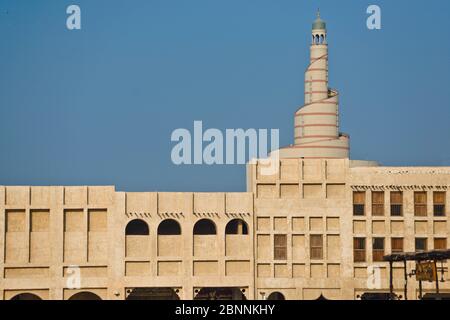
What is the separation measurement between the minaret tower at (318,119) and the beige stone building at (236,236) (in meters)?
21.4

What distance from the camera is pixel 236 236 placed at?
7338cm

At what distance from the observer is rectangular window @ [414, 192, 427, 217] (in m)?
74.2

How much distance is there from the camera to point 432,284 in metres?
73.9

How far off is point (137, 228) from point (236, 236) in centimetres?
670

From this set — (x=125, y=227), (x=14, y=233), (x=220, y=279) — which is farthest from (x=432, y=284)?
(x=14, y=233)

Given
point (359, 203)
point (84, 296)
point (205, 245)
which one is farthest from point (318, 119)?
point (84, 296)

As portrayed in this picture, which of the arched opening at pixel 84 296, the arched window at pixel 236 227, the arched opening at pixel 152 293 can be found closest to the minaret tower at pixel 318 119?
the arched window at pixel 236 227

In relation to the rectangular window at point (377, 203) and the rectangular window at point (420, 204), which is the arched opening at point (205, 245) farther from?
the rectangular window at point (420, 204)

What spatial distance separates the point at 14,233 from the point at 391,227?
23286 mm

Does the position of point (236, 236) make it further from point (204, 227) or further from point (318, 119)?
point (318, 119)

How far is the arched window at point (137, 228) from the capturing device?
7525cm

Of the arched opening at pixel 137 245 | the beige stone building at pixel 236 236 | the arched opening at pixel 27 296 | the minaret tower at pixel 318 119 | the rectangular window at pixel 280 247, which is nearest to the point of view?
the arched opening at pixel 27 296

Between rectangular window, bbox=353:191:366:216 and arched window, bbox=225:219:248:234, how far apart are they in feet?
22.8
